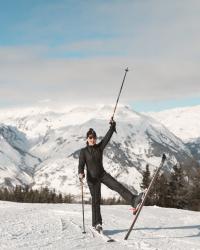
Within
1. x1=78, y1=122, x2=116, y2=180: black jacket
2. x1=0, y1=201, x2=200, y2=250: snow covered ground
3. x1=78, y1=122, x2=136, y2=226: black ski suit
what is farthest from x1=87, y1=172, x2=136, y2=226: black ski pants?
x1=0, y1=201, x2=200, y2=250: snow covered ground

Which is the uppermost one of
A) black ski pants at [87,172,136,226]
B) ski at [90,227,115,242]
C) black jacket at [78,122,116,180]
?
black jacket at [78,122,116,180]

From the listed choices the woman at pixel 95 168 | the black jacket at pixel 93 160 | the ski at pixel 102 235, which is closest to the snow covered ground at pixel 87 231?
the ski at pixel 102 235

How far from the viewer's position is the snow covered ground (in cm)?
1261

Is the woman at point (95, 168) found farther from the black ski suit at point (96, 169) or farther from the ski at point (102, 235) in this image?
the ski at point (102, 235)

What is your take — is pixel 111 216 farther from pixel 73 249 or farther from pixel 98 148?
pixel 73 249

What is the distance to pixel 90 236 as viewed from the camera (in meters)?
13.8

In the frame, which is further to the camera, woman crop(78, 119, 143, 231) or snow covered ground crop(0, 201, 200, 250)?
woman crop(78, 119, 143, 231)

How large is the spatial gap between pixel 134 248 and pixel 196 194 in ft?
201

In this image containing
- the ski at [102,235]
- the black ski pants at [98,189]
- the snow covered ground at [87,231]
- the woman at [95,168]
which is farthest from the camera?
the woman at [95,168]

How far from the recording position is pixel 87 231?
14516 millimetres

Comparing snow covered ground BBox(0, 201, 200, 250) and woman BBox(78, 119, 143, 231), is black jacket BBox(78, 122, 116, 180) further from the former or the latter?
snow covered ground BBox(0, 201, 200, 250)

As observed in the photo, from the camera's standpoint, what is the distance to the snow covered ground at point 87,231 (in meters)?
12.6

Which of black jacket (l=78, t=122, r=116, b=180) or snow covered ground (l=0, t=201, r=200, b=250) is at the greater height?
black jacket (l=78, t=122, r=116, b=180)

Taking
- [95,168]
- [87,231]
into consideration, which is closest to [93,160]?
[95,168]
